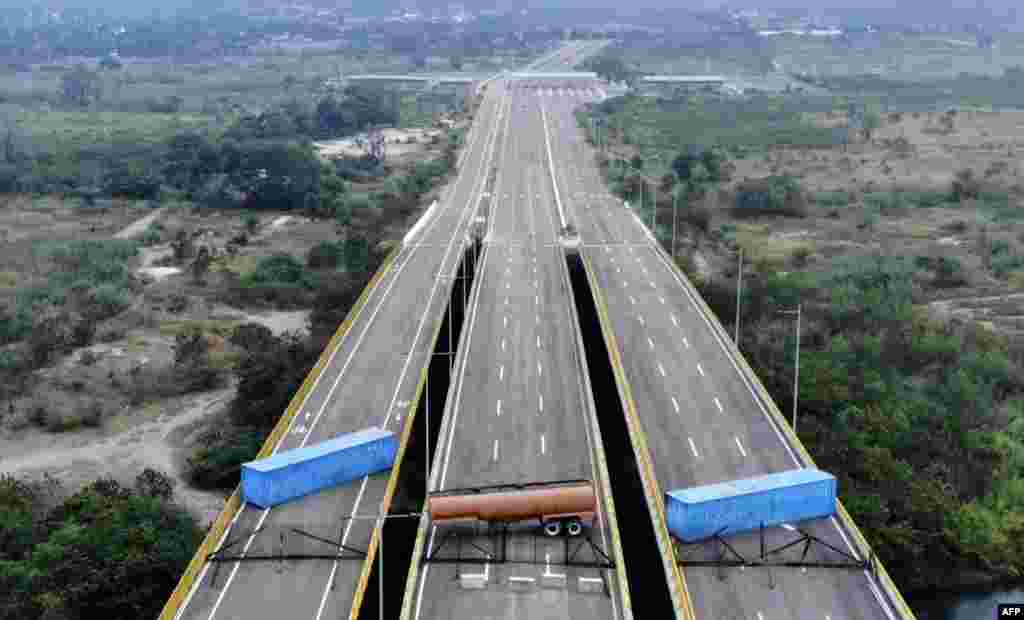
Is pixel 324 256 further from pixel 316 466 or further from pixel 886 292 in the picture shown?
pixel 316 466

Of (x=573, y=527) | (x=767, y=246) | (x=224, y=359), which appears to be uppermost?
(x=573, y=527)

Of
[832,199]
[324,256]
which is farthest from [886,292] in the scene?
[324,256]

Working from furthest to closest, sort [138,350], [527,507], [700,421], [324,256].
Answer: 1. [324,256]
2. [138,350]
3. [700,421]
4. [527,507]

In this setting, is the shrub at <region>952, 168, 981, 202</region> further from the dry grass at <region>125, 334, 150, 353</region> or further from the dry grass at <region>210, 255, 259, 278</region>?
the dry grass at <region>125, 334, 150, 353</region>

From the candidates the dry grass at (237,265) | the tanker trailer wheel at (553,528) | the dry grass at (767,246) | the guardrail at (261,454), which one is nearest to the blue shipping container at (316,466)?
the guardrail at (261,454)

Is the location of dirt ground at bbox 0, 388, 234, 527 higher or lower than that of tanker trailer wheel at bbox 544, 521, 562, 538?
lower

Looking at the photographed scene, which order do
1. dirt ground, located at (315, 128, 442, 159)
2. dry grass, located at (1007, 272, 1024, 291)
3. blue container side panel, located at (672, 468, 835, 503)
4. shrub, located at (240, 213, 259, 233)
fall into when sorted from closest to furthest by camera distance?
blue container side panel, located at (672, 468, 835, 503) → dry grass, located at (1007, 272, 1024, 291) → shrub, located at (240, 213, 259, 233) → dirt ground, located at (315, 128, 442, 159)

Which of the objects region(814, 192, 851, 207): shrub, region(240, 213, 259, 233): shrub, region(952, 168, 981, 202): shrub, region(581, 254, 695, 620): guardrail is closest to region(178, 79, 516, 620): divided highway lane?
region(581, 254, 695, 620): guardrail
